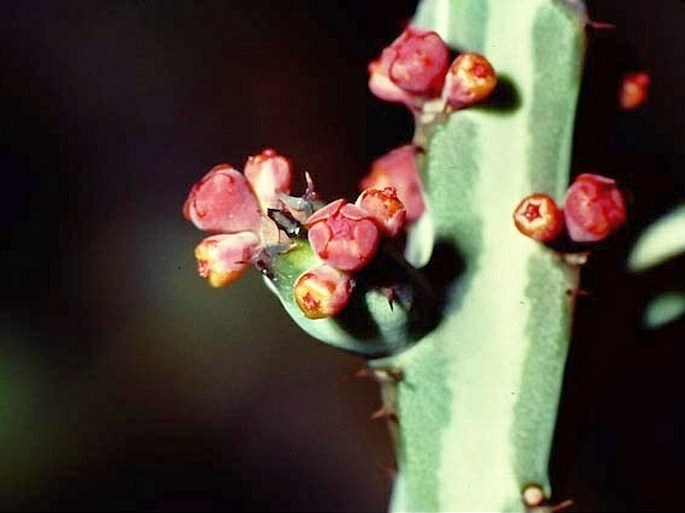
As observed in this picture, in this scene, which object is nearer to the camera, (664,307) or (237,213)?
(237,213)

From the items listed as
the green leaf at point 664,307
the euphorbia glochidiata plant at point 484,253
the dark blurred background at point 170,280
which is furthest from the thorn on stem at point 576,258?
the dark blurred background at point 170,280

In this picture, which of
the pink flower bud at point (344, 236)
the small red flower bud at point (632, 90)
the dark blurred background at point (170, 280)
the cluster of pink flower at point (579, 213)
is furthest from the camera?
the dark blurred background at point (170, 280)

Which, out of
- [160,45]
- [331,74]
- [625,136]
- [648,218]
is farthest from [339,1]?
[648,218]

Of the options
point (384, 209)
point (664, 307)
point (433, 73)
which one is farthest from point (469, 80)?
point (664, 307)

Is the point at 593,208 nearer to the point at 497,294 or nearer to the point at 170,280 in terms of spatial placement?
the point at 497,294

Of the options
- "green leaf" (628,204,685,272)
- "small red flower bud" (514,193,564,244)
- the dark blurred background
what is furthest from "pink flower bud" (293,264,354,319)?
the dark blurred background

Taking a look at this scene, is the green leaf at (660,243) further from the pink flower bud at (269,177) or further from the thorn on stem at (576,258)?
the pink flower bud at (269,177)
